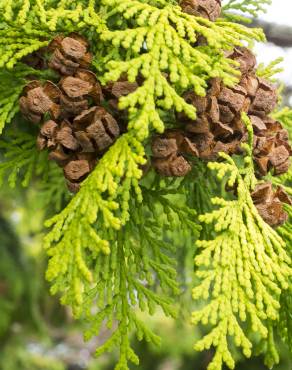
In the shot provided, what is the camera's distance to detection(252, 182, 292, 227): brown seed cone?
121cm

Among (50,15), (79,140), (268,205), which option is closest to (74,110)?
(79,140)

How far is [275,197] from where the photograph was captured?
4.10 ft

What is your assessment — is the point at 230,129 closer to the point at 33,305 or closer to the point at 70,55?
the point at 70,55

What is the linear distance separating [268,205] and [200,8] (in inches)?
17.6

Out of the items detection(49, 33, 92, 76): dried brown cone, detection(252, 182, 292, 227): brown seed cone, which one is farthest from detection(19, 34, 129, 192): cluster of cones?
detection(252, 182, 292, 227): brown seed cone

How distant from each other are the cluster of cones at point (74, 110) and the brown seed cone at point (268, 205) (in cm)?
34

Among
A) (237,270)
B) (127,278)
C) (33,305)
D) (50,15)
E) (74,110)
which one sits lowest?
(33,305)

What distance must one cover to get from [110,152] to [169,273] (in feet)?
1.28

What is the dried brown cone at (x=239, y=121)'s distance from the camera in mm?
1161

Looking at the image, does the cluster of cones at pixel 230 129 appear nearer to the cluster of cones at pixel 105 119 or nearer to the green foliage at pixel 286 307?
the cluster of cones at pixel 105 119

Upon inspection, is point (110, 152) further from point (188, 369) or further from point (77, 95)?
point (188, 369)

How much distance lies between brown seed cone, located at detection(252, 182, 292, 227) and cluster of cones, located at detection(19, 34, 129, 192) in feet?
1.10

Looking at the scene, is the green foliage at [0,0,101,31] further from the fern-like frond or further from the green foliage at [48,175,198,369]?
the green foliage at [48,175,198,369]

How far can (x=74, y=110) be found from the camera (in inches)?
45.5
